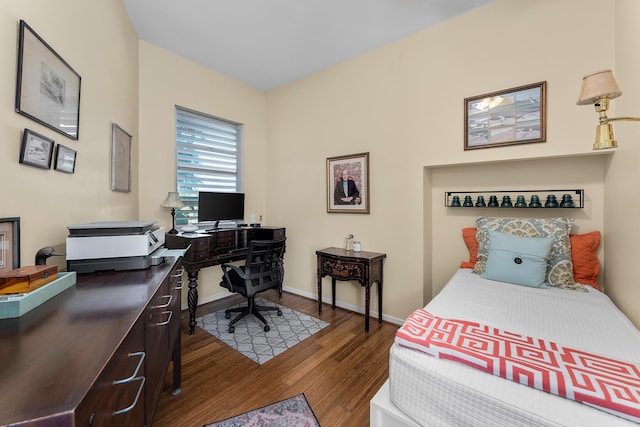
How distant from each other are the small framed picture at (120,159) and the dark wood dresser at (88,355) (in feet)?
A: 3.85

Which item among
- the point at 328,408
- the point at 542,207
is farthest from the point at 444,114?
the point at 328,408

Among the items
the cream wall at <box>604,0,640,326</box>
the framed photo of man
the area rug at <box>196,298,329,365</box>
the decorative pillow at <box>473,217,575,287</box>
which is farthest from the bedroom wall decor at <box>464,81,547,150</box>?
the area rug at <box>196,298,329,365</box>

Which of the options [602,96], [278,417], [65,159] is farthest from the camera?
[278,417]

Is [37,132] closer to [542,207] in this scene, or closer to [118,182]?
[118,182]

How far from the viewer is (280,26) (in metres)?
2.77

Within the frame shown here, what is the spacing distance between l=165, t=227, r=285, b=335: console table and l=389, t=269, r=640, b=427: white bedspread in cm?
222

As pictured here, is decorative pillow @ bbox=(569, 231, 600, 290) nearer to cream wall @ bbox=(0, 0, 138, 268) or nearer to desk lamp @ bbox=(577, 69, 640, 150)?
desk lamp @ bbox=(577, 69, 640, 150)

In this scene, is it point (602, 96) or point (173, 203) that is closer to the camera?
point (602, 96)

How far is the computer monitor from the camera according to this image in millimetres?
3287

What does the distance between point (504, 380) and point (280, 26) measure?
129 inches

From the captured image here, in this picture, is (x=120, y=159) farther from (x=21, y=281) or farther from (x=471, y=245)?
(x=471, y=245)

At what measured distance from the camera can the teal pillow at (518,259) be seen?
79.0 inches

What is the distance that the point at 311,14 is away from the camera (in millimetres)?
2594

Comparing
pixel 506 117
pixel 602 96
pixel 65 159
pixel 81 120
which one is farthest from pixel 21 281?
pixel 506 117
